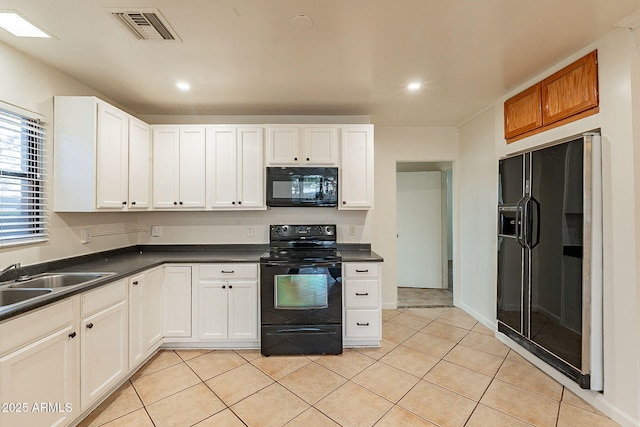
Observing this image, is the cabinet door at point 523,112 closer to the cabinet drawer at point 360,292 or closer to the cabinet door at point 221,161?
the cabinet drawer at point 360,292

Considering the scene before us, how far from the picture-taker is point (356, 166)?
10.2 feet

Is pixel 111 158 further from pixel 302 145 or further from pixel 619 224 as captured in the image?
pixel 619 224

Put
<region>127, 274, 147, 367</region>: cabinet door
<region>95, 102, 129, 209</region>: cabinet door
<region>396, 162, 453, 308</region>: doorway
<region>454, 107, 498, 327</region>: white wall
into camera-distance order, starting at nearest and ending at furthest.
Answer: <region>127, 274, 147, 367</region>: cabinet door → <region>95, 102, 129, 209</region>: cabinet door → <region>454, 107, 498, 327</region>: white wall → <region>396, 162, 453, 308</region>: doorway

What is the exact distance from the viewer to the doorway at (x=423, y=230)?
4.70 m

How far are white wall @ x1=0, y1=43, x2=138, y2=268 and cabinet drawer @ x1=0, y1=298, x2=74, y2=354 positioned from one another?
0.74 metres

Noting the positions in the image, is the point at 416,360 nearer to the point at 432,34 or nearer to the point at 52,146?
the point at 432,34

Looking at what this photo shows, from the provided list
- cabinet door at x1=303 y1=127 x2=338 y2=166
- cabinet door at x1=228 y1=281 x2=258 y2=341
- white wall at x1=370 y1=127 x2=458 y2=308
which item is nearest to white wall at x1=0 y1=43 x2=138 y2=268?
cabinet door at x1=228 y1=281 x2=258 y2=341

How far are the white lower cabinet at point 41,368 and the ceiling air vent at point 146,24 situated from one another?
1759mm

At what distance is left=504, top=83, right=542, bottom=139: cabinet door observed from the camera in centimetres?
249

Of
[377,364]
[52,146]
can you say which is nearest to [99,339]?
[52,146]

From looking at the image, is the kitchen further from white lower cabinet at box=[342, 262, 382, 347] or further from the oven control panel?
white lower cabinet at box=[342, 262, 382, 347]

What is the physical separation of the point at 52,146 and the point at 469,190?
4430 mm

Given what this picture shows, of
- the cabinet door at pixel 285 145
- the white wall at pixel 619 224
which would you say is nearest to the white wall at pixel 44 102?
the cabinet door at pixel 285 145

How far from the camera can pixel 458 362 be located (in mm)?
2537
